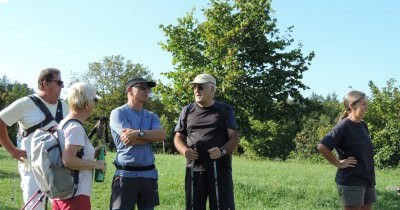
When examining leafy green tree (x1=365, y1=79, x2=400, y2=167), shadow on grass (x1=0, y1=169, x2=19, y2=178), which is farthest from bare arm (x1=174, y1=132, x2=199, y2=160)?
leafy green tree (x1=365, y1=79, x2=400, y2=167)

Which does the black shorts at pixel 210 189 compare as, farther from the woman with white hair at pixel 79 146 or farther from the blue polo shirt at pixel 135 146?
the woman with white hair at pixel 79 146

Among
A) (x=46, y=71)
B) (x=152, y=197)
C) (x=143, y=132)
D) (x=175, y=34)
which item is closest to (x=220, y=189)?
(x=152, y=197)

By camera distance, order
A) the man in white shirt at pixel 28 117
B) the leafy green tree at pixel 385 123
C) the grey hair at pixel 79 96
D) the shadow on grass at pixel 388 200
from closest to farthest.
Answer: the grey hair at pixel 79 96 → the man in white shirt at pixel 28 117 → the shadow on grass at pixel 388 200 → the leafy green tree at pixel 385 123

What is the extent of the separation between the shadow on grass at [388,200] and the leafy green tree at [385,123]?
15.4m

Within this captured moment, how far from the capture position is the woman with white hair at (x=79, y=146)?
13.8 feet

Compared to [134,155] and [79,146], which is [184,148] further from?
[79,146]

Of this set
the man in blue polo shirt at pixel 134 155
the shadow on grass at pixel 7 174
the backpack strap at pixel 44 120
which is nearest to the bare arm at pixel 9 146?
the backpack strap at pixel 44 120

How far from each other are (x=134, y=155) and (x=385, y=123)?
26.8 meters

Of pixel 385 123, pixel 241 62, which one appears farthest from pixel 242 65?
pixel 385 123

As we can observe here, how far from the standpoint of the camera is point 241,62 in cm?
1487

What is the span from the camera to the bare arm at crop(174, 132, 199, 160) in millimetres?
5955

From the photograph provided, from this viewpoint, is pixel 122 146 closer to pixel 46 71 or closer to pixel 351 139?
pixel 46 71

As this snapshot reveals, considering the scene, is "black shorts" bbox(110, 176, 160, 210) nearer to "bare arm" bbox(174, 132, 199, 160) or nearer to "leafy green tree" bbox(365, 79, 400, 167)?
"bare arm" bbox(174, 132, 199, 160)

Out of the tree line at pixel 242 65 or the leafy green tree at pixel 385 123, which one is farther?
the leafy green tree at pixel 385 123
